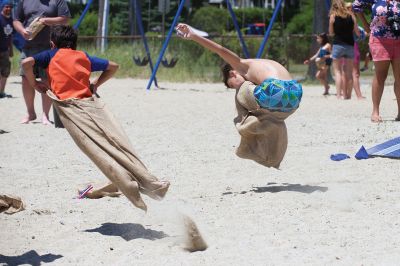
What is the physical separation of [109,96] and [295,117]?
16.8 ft

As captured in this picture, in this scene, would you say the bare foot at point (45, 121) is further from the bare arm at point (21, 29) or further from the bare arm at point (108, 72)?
the bare arm at point (108, 72)

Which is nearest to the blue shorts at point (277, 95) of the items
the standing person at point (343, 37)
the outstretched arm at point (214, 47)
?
the outstretched arm at point (214, 47)

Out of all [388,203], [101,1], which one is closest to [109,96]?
[388,203]

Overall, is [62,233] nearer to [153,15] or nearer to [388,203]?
[388,203]

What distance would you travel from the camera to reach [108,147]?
5945 mm

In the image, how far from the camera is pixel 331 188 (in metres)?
7.19

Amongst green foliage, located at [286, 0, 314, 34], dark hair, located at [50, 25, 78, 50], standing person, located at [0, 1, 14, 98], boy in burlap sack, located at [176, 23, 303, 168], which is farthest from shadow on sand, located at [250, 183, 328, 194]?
green foliage, located at [286, 0, 314, 34]

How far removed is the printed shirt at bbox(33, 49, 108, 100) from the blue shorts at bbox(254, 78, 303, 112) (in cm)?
142

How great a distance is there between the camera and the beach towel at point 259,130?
7.27m

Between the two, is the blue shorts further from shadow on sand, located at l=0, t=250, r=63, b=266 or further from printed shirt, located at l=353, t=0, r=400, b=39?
printed shirt, located at l=353, t=0, r=400, b=39

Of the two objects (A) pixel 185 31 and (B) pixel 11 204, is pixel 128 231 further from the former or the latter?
(A) pixel 185 31

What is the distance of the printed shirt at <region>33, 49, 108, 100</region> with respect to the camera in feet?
20.4

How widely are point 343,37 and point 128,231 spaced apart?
1009 centimetres

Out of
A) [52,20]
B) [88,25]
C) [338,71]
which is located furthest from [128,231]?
[88,25]
